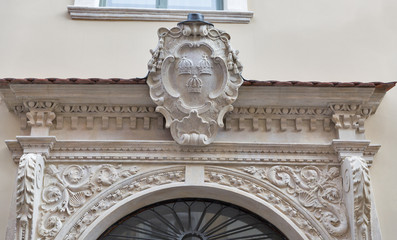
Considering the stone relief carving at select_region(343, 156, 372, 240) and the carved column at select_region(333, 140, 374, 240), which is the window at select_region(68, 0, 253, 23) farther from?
the stone relief carving at select_region(343, 156, 372, 240)

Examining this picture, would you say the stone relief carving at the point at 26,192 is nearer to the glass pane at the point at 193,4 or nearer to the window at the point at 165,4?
the window at the point at 165,4

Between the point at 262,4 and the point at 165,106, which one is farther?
the point at 262,4

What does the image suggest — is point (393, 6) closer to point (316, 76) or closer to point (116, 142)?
point (316, 76)

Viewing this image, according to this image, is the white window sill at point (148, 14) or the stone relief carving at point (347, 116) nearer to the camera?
the stone relief carving at point (347, 116)

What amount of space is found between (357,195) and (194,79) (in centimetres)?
206

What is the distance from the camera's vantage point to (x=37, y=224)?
264 inches

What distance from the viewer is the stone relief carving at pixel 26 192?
6.59 m

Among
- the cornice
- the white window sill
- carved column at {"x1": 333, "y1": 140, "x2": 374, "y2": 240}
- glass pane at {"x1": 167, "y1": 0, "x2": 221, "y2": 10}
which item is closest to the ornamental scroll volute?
the cornice

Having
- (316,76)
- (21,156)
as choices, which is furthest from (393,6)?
(21,156)

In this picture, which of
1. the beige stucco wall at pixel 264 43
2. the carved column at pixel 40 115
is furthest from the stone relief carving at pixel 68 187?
the beige stucco wall at pixel 264 43

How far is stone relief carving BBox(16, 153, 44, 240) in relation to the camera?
6.59m

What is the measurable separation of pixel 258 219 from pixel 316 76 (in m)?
1.84

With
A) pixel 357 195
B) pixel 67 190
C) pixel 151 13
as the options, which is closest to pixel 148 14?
pixel 151 13

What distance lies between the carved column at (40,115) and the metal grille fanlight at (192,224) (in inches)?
51.2
